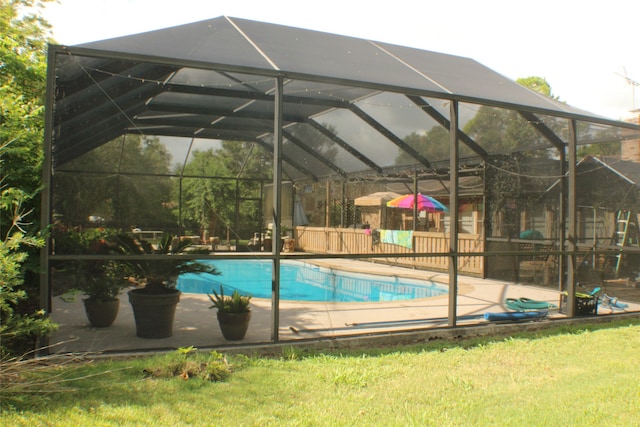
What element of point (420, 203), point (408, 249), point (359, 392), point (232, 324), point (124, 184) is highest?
point (124, 184)

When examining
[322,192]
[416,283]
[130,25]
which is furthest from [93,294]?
[130,25]

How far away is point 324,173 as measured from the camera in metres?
8.70

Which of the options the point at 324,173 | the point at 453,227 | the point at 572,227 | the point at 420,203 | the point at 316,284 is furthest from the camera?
the point at 420,203

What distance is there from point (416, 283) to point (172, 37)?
625 centimetres

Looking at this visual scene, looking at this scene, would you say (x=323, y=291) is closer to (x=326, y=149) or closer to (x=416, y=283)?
(x=416, y=283)

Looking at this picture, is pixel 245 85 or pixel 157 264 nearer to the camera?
pixel 157 264

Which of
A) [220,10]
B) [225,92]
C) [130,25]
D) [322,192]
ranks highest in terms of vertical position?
[130,25]

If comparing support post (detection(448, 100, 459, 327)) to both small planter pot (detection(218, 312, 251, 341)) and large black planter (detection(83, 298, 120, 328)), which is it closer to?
small planter pot (detection(218, 312, 251, 341))

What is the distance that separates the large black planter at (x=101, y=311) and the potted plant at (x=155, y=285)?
1.41 ft

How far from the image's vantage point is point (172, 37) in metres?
4.96

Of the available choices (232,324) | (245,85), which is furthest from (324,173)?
(232,324)

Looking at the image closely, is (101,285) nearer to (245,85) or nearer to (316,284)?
(245,85)

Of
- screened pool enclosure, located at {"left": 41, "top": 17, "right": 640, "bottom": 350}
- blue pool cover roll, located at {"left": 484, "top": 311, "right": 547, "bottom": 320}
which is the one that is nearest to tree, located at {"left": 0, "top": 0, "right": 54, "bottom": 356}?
screened pool enclosure, located at {"left": 41, "top": 17, "right": 640, "bottom": 350}

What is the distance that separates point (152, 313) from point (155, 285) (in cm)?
29
